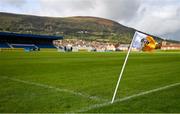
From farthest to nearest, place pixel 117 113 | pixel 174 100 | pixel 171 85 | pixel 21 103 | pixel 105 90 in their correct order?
pixel 171 85 < pixel 105 90 < pixel 174 100 < pixel 21 103 < pixel 117 113

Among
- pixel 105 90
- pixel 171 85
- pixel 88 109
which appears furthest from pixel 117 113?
pixel 171 85

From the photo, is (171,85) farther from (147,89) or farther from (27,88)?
(27,88)

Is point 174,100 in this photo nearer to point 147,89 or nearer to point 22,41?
point 147,89

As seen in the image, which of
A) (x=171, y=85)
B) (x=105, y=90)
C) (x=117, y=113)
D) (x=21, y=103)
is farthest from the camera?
(x=171, y=85)

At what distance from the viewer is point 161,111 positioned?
26.8ft

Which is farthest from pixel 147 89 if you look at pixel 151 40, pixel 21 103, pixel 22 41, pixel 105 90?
pixel 22 41

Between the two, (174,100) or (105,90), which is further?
(105,90)

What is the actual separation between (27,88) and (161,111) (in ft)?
19.0

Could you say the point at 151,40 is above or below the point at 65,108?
above

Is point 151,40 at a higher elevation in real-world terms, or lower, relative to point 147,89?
higher

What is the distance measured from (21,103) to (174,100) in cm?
507

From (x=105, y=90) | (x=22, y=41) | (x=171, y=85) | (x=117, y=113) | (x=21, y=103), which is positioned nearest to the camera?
(x=117, y=113)

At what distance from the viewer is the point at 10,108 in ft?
26.9

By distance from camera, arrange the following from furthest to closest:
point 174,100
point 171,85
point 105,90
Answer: point 171,85
point 105,90
point 174,100
